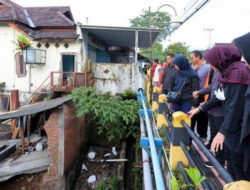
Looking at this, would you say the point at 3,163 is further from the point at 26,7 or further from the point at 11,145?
the point at 26,7

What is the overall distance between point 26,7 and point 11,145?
964 centimetres

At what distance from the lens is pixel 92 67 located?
10039 mm

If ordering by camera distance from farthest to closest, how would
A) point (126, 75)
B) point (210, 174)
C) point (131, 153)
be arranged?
point (131, 153) → point (126, 75) → point (210, 174)

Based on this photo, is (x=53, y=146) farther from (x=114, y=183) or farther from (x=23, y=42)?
(x=23, y=42)

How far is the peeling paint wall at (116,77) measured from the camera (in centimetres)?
975

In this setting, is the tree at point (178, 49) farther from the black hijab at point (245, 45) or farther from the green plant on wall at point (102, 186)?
the black hijab at point (245, 45)

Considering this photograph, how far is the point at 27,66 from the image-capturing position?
11.2 meters

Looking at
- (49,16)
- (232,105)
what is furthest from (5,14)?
(232,105)

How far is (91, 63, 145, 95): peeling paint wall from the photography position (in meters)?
9.75

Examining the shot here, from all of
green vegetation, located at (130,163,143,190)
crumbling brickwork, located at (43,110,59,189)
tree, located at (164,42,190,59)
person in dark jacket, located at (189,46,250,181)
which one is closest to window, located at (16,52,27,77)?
crumbling brickwork, located at (43,110,59,189)

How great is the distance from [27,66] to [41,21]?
305 cm

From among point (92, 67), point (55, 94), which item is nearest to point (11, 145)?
point (55, 94)

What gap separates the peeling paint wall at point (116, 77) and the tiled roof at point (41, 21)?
2163 mm

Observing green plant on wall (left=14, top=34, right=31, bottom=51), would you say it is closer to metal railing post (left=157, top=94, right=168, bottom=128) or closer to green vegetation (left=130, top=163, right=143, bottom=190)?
green vegetation (left=130, top=163, right=143, bottom=190)
